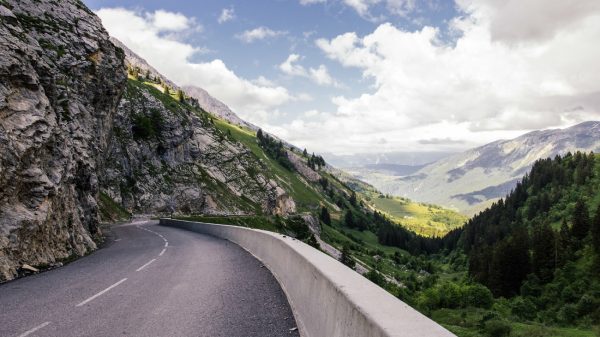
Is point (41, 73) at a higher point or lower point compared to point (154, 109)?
lower

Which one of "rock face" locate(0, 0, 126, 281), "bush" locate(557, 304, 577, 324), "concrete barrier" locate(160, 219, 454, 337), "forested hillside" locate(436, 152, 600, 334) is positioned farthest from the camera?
"forested hillside" locate(436, 152, 600, 334)

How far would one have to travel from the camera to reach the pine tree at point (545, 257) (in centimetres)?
9769

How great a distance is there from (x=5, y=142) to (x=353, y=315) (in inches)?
805

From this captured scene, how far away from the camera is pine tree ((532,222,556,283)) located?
9769cm

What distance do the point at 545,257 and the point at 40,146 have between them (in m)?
108

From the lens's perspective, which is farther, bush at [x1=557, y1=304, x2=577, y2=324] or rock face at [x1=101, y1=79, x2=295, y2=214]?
rock face at [x1=101, y1=79, x2=295, y2=214]

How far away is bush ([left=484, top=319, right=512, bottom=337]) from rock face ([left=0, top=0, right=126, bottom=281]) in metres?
54.7

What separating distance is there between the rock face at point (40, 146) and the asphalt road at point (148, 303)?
3.62 m

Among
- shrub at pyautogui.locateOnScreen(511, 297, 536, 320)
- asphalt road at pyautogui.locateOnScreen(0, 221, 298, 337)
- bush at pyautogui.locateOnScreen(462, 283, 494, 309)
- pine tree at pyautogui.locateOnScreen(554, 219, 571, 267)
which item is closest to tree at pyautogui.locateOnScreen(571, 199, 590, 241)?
pine tree at pyautogui.locateOnScreen(554, 219, 571, 267)

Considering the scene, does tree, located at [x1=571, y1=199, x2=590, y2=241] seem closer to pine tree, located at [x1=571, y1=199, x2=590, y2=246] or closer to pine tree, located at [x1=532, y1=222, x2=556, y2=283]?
pine tree, located at [x1=571, y1=199, x2=590, y2=246]

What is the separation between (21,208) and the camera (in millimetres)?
19906

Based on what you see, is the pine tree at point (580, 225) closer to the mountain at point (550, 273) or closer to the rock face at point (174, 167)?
the mountain at point (550, 273)

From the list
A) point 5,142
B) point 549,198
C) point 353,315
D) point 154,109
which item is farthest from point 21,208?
point 549,198

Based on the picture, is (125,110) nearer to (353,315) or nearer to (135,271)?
(135,271)
